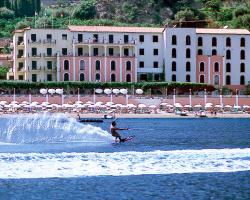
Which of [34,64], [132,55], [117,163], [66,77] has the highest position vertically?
[132,55]

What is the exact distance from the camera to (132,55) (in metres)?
112

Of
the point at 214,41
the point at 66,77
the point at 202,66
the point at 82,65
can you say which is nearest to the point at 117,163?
the point at 66,77

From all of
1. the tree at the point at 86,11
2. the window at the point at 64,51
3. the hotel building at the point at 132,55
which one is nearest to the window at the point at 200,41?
the hotel building at the point at 132,55

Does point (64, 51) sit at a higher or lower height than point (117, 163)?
higher

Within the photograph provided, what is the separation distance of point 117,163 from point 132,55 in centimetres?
7776

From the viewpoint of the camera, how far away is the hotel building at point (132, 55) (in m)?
110

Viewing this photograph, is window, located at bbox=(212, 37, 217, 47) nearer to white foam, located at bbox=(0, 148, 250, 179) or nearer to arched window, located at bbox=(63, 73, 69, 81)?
arched window, located at bbox=(63, 73, 69, 81)

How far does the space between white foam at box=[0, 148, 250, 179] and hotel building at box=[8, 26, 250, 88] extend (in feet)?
232

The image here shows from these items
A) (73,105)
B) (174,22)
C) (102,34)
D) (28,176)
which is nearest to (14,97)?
(73,105)

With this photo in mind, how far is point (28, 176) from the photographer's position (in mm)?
30516

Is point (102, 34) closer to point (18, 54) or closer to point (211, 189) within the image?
point (18, 54)

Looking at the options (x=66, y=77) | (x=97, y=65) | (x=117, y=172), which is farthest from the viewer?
(x=97, y=65)

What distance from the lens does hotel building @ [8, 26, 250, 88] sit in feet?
359

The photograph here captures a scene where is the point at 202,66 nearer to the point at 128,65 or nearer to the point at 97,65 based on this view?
the point at 128,65
